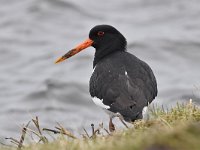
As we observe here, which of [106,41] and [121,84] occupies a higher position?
[106,41]

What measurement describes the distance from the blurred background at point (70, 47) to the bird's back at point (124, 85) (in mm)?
6133

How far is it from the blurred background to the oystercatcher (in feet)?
19.1

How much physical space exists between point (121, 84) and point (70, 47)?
1276cm

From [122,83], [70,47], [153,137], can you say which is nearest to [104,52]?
[122,83]

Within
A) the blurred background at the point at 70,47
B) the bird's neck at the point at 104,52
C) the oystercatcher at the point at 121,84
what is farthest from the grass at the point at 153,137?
the blurred background at the point at 70,47

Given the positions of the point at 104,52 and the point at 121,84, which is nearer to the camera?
the point at 121,84

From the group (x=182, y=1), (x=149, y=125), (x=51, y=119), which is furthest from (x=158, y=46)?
(x=149, y=125)

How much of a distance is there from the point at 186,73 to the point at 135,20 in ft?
14.9

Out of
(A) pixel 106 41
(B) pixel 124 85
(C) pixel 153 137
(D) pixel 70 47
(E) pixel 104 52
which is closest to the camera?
(C) pixel 153 137

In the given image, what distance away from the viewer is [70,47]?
21125 mm

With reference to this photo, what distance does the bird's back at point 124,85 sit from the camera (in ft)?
26.4

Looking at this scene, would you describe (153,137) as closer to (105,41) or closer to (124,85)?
(124,85)

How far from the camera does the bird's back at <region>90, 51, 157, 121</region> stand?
805cm

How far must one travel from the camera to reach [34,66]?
66.5ft
